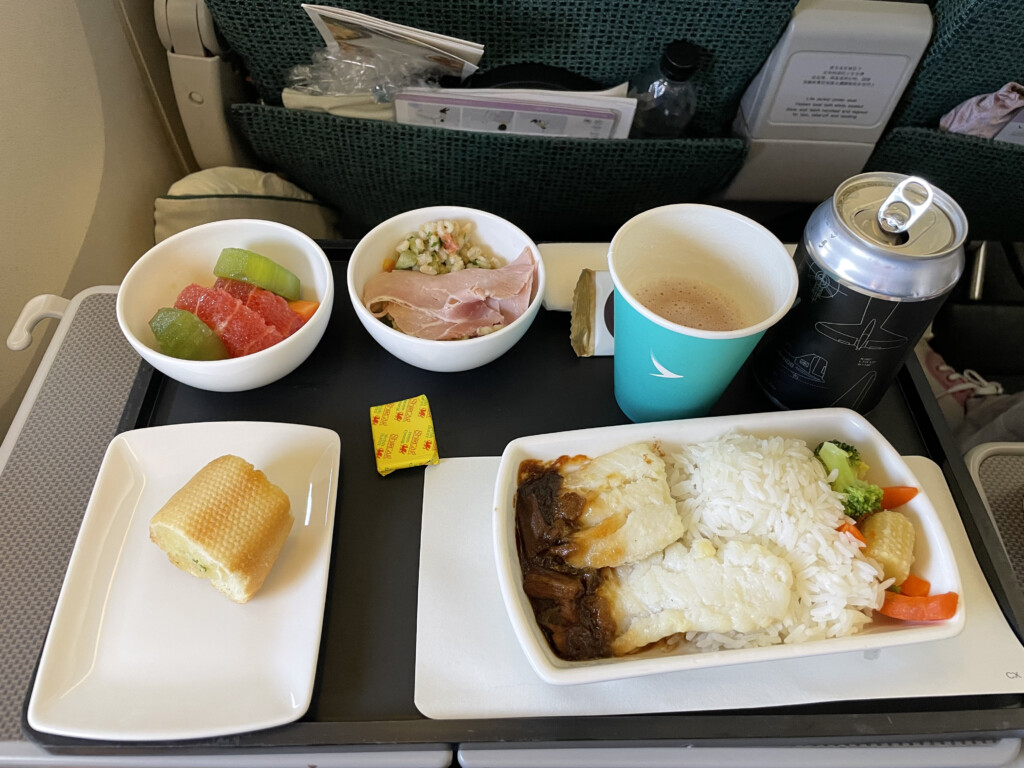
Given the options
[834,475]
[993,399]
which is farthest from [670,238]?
[993,399]

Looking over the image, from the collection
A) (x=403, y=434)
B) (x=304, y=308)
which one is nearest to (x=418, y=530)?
(x=403, y=434)

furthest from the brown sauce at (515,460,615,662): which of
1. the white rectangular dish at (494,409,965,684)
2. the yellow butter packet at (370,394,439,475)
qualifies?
the yellow butter packet at (370,394,439,475)

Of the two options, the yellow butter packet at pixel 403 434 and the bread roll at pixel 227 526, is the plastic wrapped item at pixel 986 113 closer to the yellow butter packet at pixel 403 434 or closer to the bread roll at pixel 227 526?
the yellow butter packet at pixel 403 434

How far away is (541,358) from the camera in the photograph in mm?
1067

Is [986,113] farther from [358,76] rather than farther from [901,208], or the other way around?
[358,76]

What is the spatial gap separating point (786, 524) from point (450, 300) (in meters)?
0.52

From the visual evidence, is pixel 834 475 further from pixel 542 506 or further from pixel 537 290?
pixel 537 290

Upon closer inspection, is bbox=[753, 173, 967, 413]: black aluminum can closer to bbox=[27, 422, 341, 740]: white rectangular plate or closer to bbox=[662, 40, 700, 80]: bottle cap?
bbox=[662, 40, 700, 80]: bottle cap

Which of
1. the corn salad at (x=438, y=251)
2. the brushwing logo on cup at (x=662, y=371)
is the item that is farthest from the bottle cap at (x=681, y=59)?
the brushwing logo on cup at (x=662, y=371)

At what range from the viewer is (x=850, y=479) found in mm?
826

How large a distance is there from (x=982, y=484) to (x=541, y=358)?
68 cm

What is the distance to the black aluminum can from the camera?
2.50 ft

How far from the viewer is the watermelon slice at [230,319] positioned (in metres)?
0.94

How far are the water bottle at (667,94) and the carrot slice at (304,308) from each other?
25.9 inches
